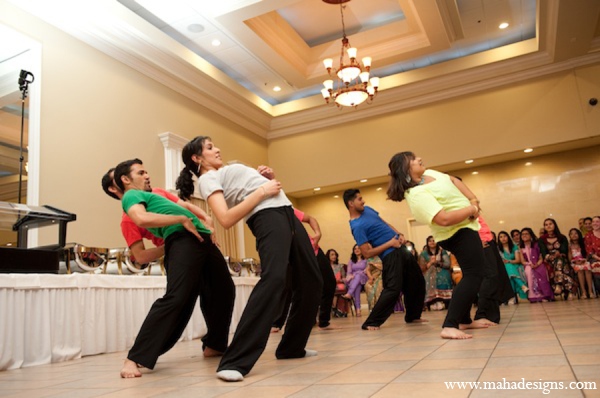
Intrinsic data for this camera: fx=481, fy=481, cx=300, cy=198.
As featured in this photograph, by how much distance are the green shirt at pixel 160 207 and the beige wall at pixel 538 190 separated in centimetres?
843

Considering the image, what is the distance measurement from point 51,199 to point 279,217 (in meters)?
4.48

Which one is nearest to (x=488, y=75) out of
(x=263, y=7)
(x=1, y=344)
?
(x=263, y=7)

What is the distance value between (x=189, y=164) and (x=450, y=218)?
161cm

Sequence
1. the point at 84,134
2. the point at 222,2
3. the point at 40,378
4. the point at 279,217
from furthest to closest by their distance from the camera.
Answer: the point at 222,2 < the point at 84,134 < the point at 40,378 < the point at 279,217

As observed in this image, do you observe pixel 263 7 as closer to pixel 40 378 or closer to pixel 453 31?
pixel 453 31

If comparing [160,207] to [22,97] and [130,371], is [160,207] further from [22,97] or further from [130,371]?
[22,97]

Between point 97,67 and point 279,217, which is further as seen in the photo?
point 97,67

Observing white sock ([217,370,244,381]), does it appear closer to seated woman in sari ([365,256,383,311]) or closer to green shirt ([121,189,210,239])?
green shirt ([121,189,210,239])

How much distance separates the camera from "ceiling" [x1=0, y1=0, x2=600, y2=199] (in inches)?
270

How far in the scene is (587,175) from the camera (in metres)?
9.34

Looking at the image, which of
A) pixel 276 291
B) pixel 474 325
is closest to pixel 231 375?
pixel 276 291

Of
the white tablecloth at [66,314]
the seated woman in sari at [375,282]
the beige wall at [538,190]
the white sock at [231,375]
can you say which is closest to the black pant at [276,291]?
the white sock at [231,375]

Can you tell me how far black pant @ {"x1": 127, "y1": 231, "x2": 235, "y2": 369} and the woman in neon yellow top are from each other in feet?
4.34

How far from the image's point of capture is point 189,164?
267 centimetres
